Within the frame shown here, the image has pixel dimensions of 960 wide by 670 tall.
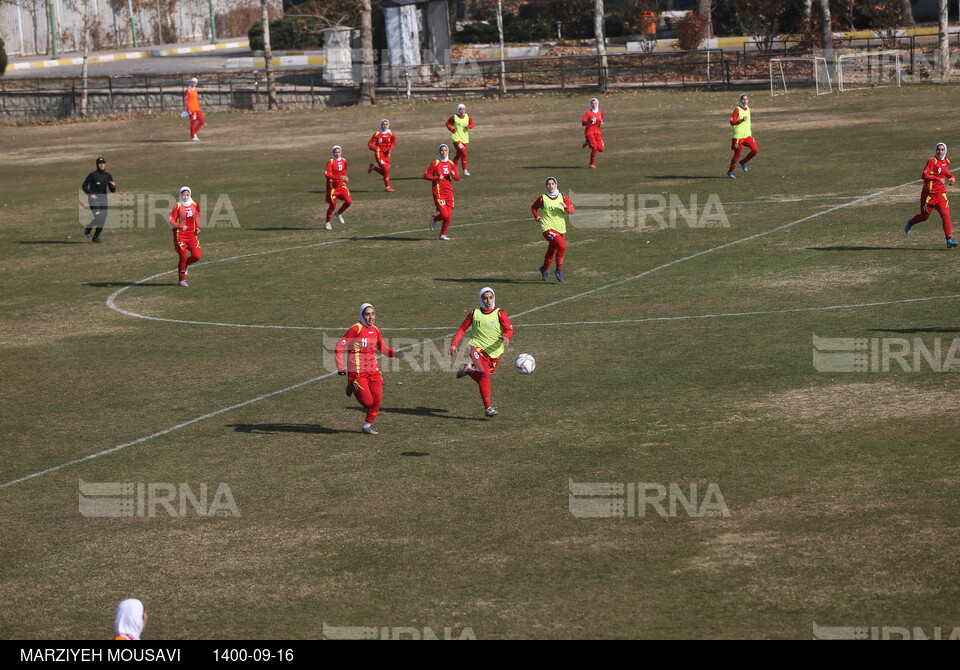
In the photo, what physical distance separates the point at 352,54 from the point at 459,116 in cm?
4174

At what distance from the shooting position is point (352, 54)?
81.3m

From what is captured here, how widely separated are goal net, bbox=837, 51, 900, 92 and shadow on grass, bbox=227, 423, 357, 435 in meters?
49.4

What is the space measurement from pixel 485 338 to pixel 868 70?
173 feet

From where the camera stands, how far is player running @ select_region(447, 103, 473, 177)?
1639 inches

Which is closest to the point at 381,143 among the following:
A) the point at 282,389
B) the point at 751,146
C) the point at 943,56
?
the point at 751,146

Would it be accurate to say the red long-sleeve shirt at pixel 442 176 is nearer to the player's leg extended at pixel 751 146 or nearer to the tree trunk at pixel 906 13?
the player's leg extended at pixel 751 146

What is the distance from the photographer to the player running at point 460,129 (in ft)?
137

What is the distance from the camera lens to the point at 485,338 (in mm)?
17328

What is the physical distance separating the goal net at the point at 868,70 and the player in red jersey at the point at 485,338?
48.4 metres

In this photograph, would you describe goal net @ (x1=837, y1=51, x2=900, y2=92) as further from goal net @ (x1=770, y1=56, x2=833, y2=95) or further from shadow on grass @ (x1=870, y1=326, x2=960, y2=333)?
shadow on grass @ (x1=870, y1=326, x2=960, y2=333)

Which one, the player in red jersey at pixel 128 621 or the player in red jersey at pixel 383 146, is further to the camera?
the player in red jersey at pixel 383 146

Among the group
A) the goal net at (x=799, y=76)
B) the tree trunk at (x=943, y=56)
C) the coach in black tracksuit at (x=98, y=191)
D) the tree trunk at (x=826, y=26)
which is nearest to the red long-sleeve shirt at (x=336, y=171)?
the coach in black tracksuit at (x=98, y=191)
